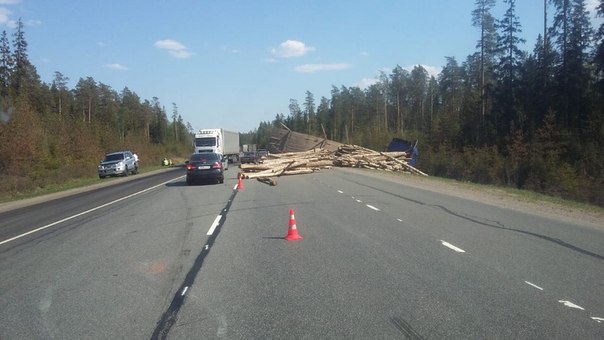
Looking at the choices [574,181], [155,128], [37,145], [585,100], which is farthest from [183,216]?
[155,128]

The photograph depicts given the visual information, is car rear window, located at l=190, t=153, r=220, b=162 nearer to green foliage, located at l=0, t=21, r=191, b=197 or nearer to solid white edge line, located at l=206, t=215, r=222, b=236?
green foliage, located at l=0, t=21, r=191, b=197

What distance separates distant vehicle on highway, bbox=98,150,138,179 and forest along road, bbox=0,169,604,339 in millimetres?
30309

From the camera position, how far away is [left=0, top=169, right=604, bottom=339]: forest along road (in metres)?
5.62

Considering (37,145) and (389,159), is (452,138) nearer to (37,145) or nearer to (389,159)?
(389,159)

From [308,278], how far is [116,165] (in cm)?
3964

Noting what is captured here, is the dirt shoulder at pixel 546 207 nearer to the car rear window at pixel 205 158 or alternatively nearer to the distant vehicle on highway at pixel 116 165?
the car rear window at pixel 205 158

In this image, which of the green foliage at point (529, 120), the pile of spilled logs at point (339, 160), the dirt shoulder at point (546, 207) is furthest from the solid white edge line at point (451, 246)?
the pile of spilled logs at point (339, 160)

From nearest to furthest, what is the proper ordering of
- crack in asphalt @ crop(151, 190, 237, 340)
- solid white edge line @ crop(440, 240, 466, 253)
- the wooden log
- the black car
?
crack in asphalt @ crop(151, 190, 237, 340)
solid white edge line @ crop(440, 240, 466, 253)
the wooden log
the black car

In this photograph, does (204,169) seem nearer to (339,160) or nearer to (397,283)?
(339,160)

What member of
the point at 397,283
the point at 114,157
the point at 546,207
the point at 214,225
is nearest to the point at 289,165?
the point at 114,157

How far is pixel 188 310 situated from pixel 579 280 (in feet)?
17.0

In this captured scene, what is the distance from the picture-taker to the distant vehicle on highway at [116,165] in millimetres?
43719

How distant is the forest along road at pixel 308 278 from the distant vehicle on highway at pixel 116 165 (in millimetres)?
30309

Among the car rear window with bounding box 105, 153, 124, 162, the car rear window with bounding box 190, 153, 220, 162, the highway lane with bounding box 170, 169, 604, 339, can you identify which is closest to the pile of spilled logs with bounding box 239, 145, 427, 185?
the car rear window with bounding box 190, 153, 220, 162
